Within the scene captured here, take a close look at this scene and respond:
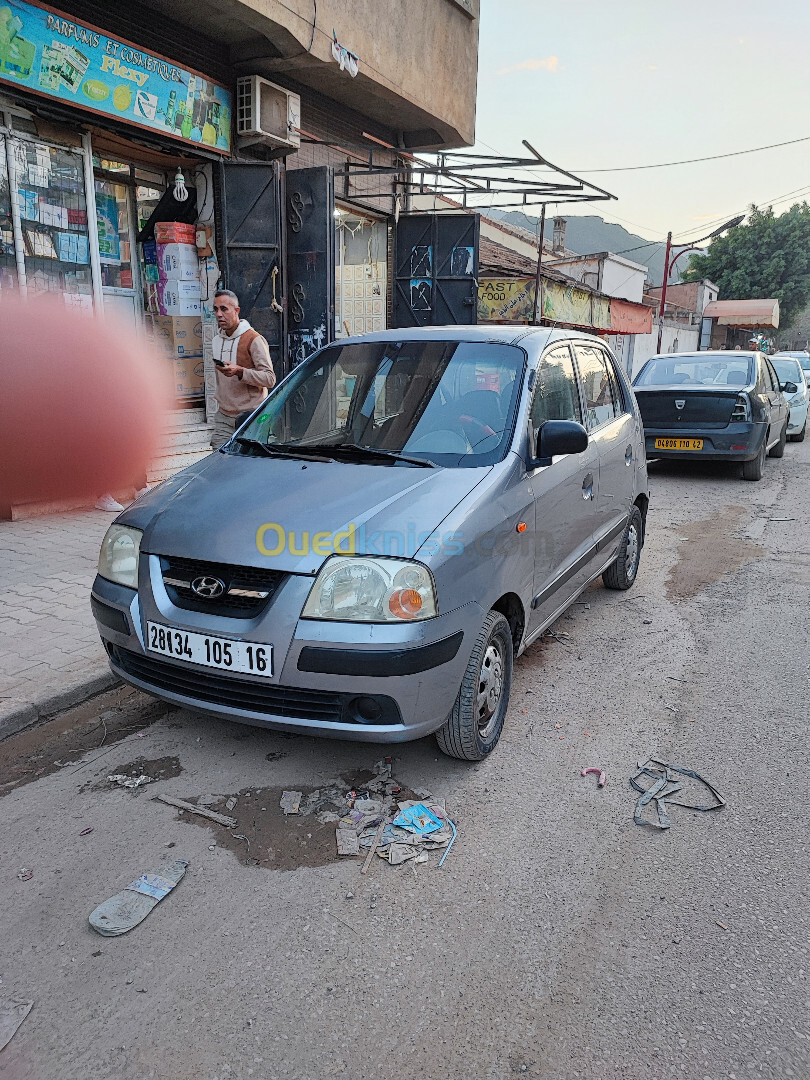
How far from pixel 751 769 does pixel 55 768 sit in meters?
2.90

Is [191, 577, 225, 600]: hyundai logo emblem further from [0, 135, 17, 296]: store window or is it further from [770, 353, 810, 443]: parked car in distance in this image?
[770, 353, 810, 443]: parked car in distance

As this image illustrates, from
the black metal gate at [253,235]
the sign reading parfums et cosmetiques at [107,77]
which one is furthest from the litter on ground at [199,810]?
the black metal gate at [253,235]

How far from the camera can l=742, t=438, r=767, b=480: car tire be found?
980 centimetres

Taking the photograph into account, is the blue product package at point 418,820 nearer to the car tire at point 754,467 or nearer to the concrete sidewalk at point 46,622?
the concrete sidewalk at point 46,622

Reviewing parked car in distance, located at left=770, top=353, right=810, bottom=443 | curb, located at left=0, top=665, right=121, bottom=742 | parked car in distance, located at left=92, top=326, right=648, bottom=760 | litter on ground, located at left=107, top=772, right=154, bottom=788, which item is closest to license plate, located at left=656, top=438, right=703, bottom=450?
parked car in distance, located at left=770, top=353, right=810, bottom=443

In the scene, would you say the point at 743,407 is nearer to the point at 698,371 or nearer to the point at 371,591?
the point at 698,371

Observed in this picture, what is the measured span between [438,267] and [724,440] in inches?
218

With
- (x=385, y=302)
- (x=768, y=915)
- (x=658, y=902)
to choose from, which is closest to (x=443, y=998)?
(x=658, y=902)

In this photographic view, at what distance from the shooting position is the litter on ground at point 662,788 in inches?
112

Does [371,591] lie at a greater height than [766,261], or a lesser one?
lesser

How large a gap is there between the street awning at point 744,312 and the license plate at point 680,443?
36652 mm

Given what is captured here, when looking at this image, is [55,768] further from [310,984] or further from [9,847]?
[310,984]

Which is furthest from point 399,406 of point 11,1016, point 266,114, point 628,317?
point 628,317

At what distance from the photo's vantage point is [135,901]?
2361 millimetres
